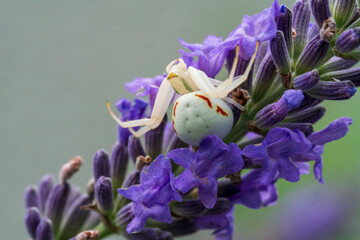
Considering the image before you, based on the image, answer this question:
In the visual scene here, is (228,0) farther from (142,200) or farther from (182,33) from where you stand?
(142,200)

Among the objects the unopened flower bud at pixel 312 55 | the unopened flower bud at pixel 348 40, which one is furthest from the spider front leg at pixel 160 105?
the unopened flower bud at pixel 348 40

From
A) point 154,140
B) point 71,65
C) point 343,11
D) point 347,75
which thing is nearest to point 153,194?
point 154,140

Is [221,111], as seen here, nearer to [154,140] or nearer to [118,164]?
[154,140]

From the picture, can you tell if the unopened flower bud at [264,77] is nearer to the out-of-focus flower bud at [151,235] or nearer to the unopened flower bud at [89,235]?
the out-of-focus flower bud at [151,235]

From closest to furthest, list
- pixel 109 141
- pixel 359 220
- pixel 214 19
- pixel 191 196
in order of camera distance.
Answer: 1. pixel 191 196
2. pixel 359 220
3. pixel 109 141
4. pixel 214 19

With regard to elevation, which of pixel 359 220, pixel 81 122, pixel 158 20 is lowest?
pixel 359 220

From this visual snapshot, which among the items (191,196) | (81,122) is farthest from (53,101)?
(191,196)
